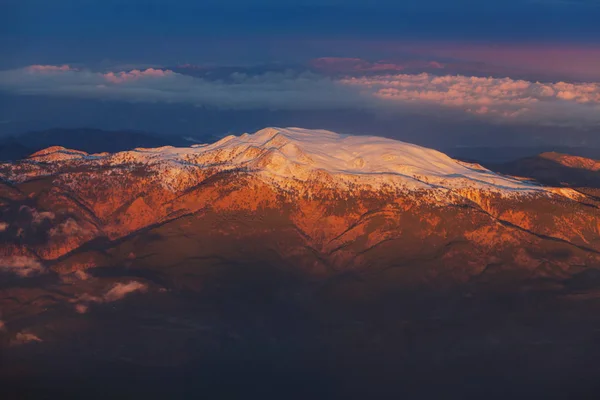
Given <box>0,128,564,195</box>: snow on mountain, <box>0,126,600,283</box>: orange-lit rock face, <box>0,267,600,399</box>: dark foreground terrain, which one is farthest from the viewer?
<box>0,128,564,195</box>: snow on mountain

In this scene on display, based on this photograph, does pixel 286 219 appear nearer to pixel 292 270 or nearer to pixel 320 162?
pixel 292 270

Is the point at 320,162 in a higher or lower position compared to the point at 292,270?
higher

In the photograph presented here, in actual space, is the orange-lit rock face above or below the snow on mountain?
below

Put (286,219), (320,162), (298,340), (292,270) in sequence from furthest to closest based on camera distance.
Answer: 1. (320,162)
2. (286,219)
3. (292,270)
4. (298,340)

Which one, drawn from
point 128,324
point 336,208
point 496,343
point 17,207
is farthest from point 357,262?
point 17,207

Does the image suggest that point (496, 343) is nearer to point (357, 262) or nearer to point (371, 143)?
point (357, 262)

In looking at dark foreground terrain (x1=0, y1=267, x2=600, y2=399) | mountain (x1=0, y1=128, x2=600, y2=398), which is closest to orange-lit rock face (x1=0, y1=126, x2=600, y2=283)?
mountain (x1=0, y1=128, x2=600, y2=398)

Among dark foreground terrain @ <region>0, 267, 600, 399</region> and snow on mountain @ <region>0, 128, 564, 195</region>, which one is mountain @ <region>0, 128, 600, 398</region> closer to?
dark foreground terrain @ <region>0, 267, 600, 399</region>

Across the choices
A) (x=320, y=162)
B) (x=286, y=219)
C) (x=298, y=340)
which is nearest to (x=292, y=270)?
(x=286, y=219)
